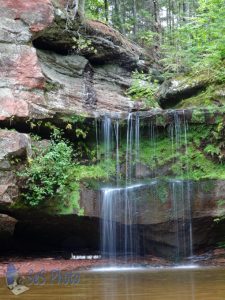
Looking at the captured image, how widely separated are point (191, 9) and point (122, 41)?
11.4m

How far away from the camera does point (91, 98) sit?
13539mm

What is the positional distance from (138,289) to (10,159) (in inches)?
217

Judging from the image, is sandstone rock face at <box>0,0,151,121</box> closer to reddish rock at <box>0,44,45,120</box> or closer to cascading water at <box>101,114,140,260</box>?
reddish rock at <box>0,44,45,120</box>

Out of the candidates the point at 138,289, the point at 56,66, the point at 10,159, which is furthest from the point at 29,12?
the point at 138,289

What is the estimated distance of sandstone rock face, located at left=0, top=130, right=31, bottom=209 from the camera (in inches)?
385

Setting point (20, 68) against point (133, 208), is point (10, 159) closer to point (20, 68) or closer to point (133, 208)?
point (20, 68)

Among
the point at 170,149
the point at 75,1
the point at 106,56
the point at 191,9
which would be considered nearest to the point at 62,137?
the point at 170,149

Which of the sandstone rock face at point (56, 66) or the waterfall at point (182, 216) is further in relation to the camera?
the sandstone rock face at point (56, 66)

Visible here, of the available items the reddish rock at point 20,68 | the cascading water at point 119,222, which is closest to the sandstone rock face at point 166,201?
the cascading water at point 119,222

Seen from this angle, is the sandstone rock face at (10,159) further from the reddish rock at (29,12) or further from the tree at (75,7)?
the tree at (75,7)

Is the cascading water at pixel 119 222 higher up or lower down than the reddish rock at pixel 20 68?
lower down

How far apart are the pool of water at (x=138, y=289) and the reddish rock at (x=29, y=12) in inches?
329

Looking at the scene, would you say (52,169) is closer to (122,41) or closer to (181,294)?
(181,294)

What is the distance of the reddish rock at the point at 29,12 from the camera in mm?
12414
